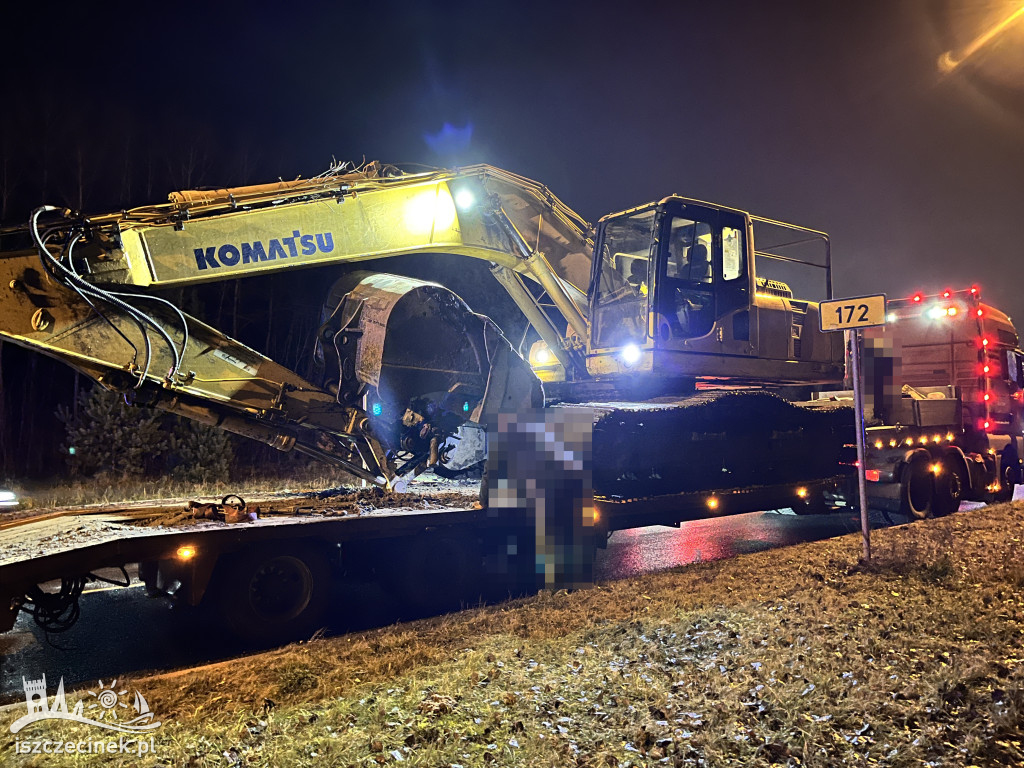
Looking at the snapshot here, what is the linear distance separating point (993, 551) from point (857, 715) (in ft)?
17.1

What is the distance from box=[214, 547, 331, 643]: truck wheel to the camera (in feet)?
18.0

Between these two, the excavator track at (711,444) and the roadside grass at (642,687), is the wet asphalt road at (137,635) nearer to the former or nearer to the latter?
the roadside grass at (642,687)

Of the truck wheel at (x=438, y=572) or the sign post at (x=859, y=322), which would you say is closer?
the truck wheel at (x=438, y=572)

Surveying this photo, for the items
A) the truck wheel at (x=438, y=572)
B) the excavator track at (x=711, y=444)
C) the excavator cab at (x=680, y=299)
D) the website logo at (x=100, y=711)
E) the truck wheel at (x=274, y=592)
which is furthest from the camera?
the excavator cab at (x=680, y=299)

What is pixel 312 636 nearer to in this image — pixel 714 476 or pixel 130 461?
pixel 714 476

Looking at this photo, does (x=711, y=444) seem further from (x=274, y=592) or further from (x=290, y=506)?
(x=274, y=592)

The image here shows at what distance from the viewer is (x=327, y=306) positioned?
7230 mm

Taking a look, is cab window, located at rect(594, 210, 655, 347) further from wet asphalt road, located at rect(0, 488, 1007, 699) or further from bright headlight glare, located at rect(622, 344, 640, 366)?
wet asphalt road, located at rect(0, 488, 1007, 699)

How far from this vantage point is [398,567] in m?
6.39

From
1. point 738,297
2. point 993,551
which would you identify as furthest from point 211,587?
point 993,551

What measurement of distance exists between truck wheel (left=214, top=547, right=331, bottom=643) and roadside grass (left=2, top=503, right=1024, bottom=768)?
40 cm

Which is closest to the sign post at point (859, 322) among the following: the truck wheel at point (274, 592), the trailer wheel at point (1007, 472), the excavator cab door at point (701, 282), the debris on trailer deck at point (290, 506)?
the excavator cab door at point (701, 282)

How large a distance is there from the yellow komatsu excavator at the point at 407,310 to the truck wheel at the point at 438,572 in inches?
28.3

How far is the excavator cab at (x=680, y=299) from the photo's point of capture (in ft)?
25.3
